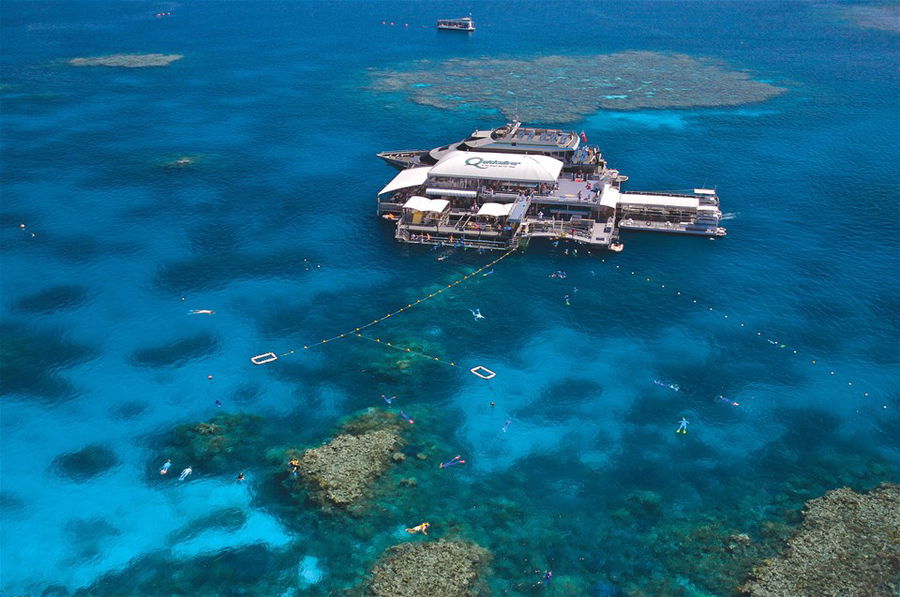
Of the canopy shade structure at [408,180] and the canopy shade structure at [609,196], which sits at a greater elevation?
the canopy shade structure at [408,180]

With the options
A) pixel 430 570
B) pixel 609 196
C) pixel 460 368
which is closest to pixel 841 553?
pixel 430 570

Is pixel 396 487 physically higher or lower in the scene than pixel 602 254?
lower

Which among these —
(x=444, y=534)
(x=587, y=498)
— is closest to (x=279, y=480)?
(x=444, y=534)

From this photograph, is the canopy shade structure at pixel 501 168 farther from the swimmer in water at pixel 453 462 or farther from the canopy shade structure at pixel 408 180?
the swimmer in water at pixel 453 462

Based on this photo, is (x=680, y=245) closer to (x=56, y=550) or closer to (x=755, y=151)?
(x=755, y=151)

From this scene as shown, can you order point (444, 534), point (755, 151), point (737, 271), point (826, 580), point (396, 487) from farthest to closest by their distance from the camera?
point (755, 151)
point (737, 271)
point (396, 487)
point (444, 534)
point (826, 580)

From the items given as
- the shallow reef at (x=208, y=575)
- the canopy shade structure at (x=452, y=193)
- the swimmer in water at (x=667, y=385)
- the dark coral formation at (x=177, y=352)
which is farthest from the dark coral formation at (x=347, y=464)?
the canopy shade structure at (x=452, y=193)

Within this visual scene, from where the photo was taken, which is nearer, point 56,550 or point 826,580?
point 826,580

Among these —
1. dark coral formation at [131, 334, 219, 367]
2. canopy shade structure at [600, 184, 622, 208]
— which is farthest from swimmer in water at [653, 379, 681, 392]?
dark coral formation at [131, 334, 219, 367]
